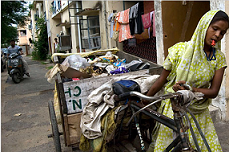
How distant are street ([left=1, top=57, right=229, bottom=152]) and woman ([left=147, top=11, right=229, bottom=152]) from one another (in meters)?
1.56

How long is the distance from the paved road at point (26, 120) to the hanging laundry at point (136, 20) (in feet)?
10.0

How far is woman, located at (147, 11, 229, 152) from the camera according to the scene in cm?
166

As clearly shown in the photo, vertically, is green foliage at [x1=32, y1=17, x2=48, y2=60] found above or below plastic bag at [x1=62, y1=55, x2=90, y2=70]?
above

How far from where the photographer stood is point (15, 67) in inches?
351

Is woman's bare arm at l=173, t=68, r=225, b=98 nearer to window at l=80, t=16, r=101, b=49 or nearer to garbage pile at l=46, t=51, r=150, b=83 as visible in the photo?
garbage pile at l=46, t=51, r=150, b=83

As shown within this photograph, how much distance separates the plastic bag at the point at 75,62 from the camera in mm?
3676

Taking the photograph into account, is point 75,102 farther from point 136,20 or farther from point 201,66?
point 136,20

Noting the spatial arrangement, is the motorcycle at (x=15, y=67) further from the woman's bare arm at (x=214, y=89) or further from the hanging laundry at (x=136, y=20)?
the woman's bare arm at (x=214, y=89)

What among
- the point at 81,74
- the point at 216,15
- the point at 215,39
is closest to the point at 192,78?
the point at 215,39

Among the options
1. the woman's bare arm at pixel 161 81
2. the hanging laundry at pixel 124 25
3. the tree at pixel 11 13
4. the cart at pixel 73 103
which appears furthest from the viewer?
the tree at pixel 11 13

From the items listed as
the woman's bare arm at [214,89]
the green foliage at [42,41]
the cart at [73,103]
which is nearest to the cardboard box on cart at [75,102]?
the cart at [73,103]

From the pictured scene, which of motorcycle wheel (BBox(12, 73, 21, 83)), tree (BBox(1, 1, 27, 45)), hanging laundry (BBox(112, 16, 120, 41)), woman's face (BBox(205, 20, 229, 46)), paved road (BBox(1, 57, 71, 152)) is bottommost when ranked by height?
paved road (BBox(1, 57, 71, 152))

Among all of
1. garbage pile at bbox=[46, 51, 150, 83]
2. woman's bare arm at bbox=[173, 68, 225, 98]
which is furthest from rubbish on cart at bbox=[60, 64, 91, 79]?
woman's bare arm at bbox=[173, 68, 225, 98]

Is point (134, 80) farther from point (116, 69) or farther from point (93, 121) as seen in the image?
point (116, 69)
